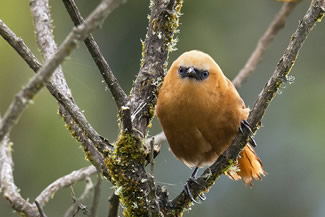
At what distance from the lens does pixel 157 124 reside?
24.0 ft

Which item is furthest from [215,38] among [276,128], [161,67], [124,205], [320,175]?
[124,205]

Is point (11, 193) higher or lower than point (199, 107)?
higher

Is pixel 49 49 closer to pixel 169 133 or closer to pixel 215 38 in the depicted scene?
pixel 169 133

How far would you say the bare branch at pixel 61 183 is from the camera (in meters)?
3.05

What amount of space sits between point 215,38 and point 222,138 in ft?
15.1

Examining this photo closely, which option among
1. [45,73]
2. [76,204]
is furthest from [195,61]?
[45,73]

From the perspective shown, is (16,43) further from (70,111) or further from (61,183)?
(61,183)

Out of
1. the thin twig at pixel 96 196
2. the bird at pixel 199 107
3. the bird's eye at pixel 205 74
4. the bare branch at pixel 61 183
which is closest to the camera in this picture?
the thin twig at pixel 96 196

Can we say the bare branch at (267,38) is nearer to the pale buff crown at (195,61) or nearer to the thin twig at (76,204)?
the pale buff crown at (195,61)

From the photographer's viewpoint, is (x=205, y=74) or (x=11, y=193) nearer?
(x=11, y=193)

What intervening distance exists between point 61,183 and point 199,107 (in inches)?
42.9

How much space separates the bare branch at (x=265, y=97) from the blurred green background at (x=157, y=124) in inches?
152

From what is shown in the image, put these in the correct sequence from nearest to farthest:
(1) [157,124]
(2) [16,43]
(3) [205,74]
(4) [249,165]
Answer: (2) [16,43] < (3) [205,74] < (4) [249,165] < (1) [157,124]

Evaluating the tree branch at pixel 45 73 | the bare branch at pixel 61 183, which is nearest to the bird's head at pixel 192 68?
the bare branch at pixel 61 183
